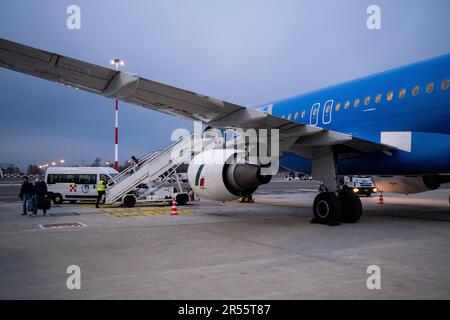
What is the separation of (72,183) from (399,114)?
58.5 feet

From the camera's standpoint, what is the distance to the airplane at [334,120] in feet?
23.9

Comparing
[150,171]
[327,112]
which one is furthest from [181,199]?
[327,112]

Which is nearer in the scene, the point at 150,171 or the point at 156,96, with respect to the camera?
the point at 156,96

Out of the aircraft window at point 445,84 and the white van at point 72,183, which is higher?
the aircraft window at point 445,84

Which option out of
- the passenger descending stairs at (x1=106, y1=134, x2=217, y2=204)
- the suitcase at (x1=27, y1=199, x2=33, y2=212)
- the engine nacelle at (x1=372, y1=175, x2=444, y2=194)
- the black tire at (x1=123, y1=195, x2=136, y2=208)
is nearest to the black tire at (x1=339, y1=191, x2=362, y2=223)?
the engine nacelle at (x1=372, y1=175, x2=444, y2=194)

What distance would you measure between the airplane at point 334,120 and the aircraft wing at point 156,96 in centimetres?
2

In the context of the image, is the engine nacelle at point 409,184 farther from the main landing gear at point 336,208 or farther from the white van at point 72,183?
the white van at point 72,183

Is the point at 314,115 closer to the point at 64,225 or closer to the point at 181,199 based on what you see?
the point at 64,225

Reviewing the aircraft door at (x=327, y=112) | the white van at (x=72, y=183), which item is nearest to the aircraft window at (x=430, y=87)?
the aircraft door at (x=327, y=112)

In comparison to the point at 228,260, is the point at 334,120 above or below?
above

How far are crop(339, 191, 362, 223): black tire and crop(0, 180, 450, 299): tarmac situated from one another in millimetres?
443

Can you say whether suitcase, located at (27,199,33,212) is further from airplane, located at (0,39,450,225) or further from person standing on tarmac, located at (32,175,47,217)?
airplane, located at (0,39,450,225)

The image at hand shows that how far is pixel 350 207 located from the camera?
1057 cm
